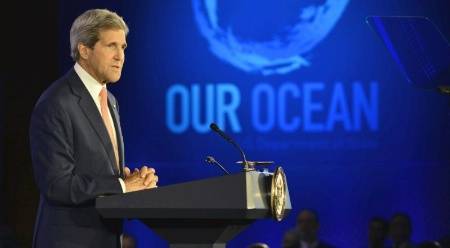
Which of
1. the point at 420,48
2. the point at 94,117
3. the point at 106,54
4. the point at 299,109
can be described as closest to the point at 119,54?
the point at 106,54

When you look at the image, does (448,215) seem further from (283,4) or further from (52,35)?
(52,35)

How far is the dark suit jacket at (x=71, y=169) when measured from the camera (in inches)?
86.0

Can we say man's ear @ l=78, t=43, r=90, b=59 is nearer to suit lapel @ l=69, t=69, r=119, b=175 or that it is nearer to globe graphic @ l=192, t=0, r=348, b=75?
suit lapel @ l=69, t=69, r=119, b=175

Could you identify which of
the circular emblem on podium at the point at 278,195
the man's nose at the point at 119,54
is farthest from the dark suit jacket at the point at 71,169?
the circular emblem on podium at the point at 278,195

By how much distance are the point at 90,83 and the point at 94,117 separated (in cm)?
11

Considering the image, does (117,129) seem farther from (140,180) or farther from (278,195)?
(278,195)

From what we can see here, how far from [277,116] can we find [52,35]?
1.80 metres

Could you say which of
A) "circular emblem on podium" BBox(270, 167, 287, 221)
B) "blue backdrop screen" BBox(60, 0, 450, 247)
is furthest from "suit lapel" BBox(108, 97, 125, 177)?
"blue backdrop screen" BBox(60, 0, 450, 247)

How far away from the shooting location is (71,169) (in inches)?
87.3

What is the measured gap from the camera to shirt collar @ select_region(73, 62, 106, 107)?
2359 millimetres

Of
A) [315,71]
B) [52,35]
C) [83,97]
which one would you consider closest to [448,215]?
[315,71]

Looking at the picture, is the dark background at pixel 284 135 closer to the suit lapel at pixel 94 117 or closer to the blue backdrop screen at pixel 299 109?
the blue backdrop screen at pixel 299 109

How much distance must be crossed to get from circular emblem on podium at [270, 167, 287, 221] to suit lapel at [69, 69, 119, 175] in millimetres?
433

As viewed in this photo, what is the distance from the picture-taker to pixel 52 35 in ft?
21.6
